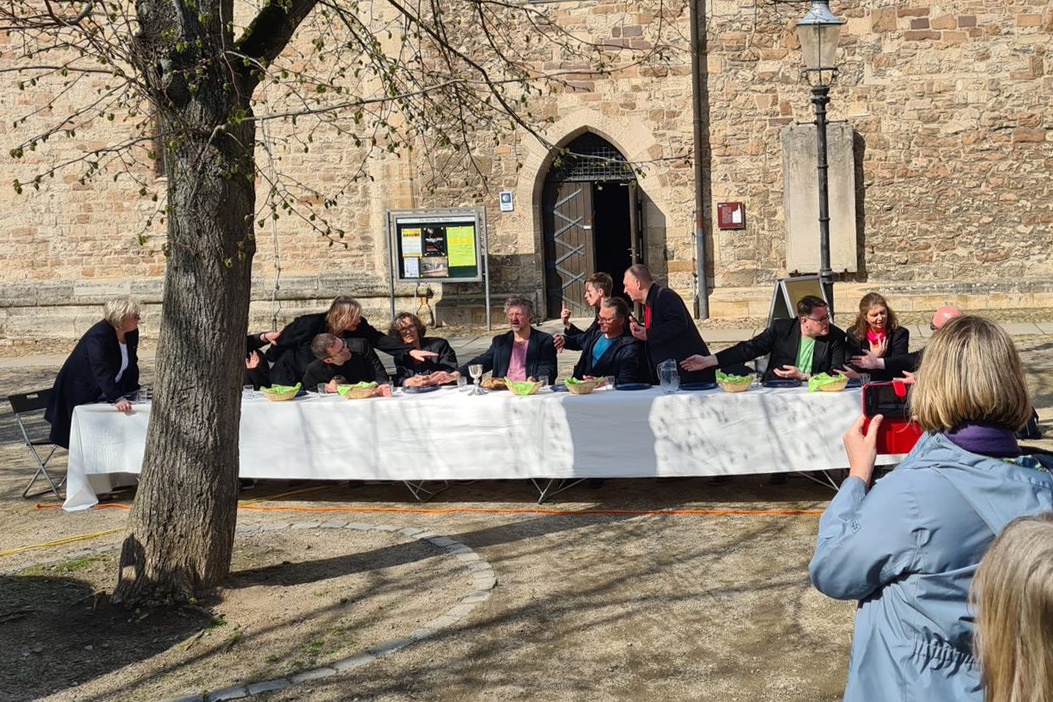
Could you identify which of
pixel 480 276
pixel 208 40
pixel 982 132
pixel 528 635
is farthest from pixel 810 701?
pixel 982 132

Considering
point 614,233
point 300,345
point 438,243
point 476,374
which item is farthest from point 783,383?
point 614,233

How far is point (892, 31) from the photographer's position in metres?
16.8

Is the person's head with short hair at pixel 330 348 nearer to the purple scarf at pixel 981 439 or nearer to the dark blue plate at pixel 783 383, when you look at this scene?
the dark blue plate at pixel 783 383

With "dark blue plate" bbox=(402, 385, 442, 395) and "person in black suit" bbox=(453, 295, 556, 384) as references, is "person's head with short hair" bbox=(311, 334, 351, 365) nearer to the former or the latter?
"dark blue plate" bbox=(402, 385, 442, 395)

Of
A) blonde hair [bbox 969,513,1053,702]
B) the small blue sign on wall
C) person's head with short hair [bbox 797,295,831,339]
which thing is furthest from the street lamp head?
blonde hair [bbox 969,513,1053,702]

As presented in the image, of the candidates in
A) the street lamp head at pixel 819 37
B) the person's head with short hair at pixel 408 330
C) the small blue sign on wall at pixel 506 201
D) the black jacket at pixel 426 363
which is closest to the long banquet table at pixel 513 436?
the black jacket at pixel 426 363

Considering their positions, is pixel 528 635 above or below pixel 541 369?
below

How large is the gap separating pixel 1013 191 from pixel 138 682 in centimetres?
1470

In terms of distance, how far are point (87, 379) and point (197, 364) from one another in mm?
2931

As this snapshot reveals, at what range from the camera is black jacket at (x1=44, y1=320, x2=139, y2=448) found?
A: 334 inches

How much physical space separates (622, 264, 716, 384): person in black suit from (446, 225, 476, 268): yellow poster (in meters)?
8.46

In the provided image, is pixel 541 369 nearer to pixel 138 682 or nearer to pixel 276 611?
pixel 276 611

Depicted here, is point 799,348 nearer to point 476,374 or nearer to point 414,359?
point 476,374

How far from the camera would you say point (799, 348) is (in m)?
8.34
